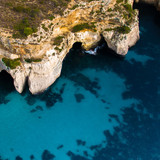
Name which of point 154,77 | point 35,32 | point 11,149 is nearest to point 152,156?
point 154,77

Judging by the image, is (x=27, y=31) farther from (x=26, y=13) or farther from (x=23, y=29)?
(x=26, y=13)

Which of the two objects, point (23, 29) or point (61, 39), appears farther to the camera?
point (61, 39)

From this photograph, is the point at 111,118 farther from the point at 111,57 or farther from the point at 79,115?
the point at 111,57

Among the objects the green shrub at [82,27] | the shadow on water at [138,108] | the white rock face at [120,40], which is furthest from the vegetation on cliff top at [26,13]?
the shadow on water at [138,108]

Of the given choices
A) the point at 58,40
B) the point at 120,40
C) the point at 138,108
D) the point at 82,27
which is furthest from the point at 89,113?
the point at 82,27

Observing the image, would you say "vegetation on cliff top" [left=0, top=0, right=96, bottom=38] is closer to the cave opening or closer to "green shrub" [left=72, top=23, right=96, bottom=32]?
"green shrub" [left=72, top=23, right=96, bottom=32]

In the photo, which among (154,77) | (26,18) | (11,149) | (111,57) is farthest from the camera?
(111,57)
